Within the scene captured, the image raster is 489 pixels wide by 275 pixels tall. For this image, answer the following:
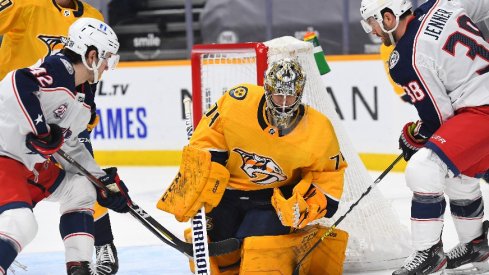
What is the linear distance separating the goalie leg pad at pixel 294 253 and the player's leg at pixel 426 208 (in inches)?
10.3

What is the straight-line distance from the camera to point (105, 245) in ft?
13.7

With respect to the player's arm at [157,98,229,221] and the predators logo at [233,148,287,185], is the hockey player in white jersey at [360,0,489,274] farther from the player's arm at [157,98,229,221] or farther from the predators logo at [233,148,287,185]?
the player's arm at [157,98,229,221]

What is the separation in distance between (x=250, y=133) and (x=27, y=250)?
158 cm

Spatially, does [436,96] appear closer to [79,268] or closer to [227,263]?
[227,263]

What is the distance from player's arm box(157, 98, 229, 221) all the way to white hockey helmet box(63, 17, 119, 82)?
40 centimetres

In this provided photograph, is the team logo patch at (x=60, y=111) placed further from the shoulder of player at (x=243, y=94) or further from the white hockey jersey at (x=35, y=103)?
the shoulder of player at (x=243, y=94)

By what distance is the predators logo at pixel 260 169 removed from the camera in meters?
3.76

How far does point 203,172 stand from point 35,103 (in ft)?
2.00

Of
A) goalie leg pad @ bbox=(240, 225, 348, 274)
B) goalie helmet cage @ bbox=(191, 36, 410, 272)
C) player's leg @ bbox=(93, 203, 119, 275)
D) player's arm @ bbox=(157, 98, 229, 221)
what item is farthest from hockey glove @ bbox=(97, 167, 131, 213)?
goalie helmet cage @ bbox=(191, 36, 410, 272)

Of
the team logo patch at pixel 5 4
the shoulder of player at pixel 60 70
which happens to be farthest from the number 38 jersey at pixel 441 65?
the team logo patch at pixel 5 4

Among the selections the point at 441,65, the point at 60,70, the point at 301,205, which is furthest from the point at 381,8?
the point at 60,70

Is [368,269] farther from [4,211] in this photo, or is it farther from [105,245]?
[4,211]

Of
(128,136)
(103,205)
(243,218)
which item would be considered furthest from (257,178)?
(128,136)

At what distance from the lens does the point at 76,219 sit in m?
3.70
